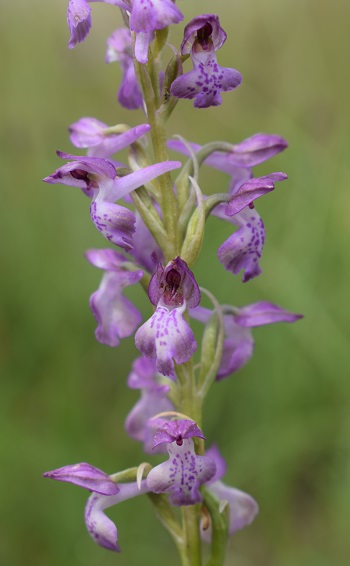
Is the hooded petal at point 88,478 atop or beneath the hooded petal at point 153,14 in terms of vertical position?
beneath

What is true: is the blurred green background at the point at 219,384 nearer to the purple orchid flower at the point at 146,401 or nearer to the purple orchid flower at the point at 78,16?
the purple orchid flower at the point at 146,401

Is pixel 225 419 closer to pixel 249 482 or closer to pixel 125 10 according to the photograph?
pixel 249 482

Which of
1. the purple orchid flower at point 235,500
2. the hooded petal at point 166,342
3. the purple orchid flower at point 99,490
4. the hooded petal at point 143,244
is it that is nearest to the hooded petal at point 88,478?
the purple orchid flower at point 99,490

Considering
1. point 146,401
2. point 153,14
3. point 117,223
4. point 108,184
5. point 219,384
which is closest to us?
point 153,14

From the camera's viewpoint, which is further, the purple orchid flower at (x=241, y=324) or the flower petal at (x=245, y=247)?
the purple orchid flower at (x=241, y=324)

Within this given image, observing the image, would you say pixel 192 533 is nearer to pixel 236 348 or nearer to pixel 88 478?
pixel 88 478

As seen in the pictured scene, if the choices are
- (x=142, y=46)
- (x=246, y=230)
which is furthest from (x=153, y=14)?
(x=246, y=230)
